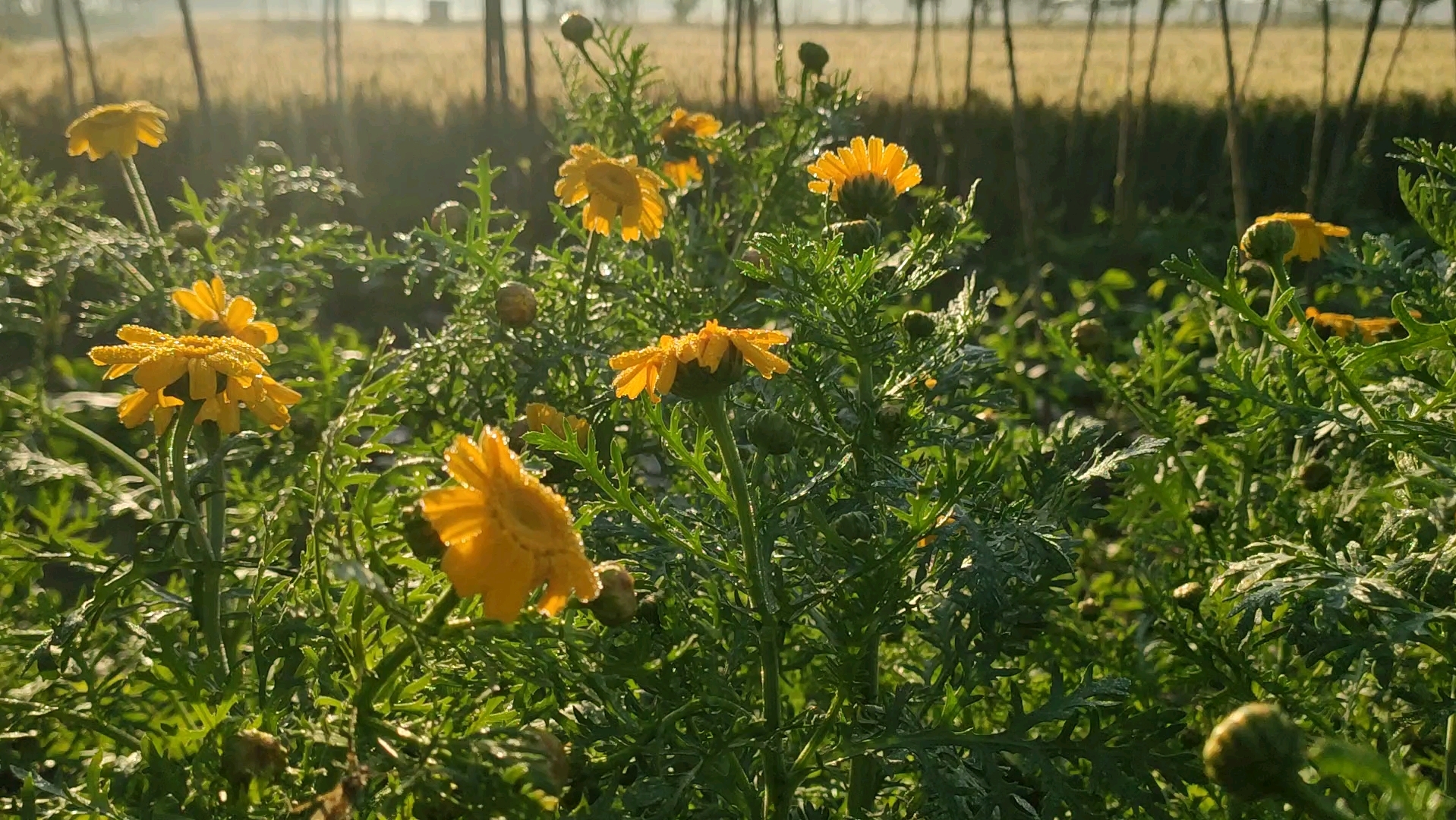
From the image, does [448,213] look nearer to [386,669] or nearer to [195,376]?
[195,376]

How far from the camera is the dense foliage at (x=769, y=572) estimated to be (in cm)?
74

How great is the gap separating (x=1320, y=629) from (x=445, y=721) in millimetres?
687

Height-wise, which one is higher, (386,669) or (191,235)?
(191,235)

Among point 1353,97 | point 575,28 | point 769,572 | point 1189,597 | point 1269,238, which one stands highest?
point 575,28

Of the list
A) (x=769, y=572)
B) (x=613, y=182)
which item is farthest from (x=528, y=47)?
(x=769, y=572)

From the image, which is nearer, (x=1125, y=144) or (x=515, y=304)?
(x=515, y=304)

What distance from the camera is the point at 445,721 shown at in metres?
0.70

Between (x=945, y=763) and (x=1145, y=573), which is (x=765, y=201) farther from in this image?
(x=945, y=763)

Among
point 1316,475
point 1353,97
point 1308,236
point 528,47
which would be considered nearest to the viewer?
point 1316,475

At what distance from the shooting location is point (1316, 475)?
1.19 m

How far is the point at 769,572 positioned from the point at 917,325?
366mm

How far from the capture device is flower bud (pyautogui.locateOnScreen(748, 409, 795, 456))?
873 mm

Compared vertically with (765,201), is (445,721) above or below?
below

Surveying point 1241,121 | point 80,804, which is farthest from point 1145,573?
point 1241,121
